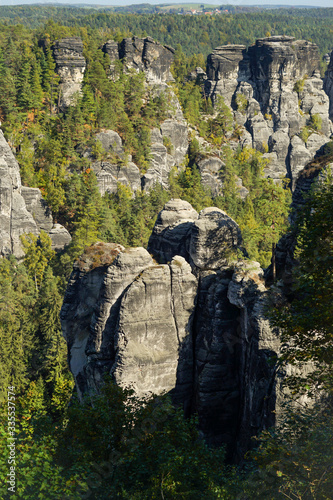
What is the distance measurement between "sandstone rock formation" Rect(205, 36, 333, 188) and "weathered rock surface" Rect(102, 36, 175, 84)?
464 inches

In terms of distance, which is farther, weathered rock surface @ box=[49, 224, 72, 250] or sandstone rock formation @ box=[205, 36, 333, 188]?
sandstone rock formation @ box=[205, 36, 333, 188]

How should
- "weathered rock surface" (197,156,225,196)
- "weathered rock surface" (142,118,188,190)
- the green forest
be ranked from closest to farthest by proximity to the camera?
the green forest → "weathered rock surface" (142,118,188,190) → "weathered rock surface" (197,156,225,196)

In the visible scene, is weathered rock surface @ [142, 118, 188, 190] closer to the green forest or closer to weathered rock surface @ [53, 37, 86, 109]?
the green forest

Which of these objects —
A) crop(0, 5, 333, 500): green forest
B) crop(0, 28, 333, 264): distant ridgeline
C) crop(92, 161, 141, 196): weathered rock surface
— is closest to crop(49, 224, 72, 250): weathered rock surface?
crop(0, 28, 333, 264): distant ridgeline

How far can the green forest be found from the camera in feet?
42.4

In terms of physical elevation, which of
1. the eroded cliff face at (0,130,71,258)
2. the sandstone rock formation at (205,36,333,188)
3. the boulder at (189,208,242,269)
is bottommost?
the eroded cliff face at (0,130,71,258)

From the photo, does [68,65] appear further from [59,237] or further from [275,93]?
[275,93]

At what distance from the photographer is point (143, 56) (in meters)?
94.4

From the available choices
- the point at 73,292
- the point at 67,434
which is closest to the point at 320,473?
the point at 67,434

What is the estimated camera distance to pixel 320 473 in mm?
11516

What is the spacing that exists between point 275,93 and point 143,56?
28196mm

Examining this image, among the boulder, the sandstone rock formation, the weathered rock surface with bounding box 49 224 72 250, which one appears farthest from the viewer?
the sandstone rock formation

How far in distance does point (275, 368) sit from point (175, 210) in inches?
579

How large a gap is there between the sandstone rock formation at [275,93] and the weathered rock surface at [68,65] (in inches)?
1196
